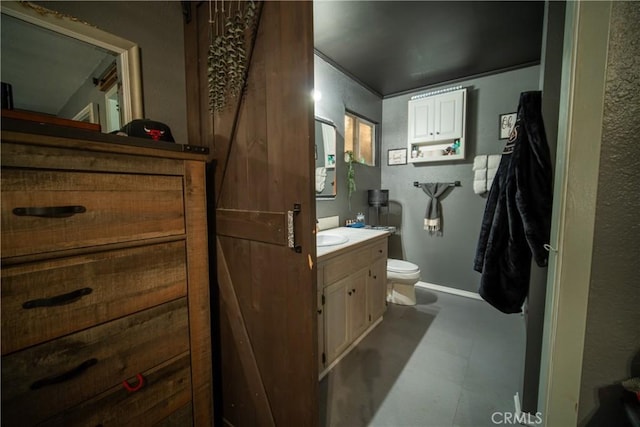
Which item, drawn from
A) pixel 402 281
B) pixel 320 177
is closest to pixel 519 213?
pixel 402 281

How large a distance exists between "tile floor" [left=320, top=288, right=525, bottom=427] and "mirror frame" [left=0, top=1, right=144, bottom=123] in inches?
74.1

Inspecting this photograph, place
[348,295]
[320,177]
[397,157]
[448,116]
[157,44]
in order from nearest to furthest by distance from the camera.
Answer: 1. [157,44]
2. [348,295]
3. [320,177]
4. [448,116]
5. [397,157]

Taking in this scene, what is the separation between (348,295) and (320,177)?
3.78 feet

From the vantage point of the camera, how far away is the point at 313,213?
0.84 meters

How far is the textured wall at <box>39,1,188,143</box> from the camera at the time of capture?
1.06m

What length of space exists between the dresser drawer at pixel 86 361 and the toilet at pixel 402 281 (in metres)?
2.03

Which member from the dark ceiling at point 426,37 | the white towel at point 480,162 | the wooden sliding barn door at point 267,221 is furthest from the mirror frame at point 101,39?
the white towel at point 480,162

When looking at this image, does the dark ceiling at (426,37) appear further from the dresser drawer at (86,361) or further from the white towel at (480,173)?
the dresser drawer at (86,361)

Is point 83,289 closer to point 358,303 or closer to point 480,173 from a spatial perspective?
point 358,303

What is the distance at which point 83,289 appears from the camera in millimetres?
694

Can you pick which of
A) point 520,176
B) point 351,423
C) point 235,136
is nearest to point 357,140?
point 520,176

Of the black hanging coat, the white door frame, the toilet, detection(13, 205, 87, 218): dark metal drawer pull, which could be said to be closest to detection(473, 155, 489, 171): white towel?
the toilet

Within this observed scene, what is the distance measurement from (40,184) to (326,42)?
2.13 m

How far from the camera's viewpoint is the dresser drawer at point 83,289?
0.60 meters
